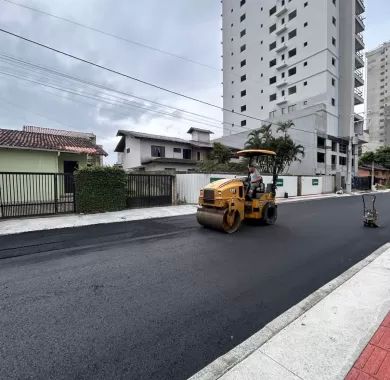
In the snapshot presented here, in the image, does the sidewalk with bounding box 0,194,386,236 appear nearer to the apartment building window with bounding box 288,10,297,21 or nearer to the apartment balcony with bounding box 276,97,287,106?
the apartment balcony with bounding box 276,97,287,106

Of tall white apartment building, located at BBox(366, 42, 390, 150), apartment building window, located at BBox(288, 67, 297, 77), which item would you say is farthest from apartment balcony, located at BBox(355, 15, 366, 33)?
tall white apartment building, located at BBox(366, 42, 390, 150)

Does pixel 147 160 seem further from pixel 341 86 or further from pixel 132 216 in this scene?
pixel 341 86

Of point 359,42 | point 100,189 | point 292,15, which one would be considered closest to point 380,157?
point 359,42

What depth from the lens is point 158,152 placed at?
84.3 ft

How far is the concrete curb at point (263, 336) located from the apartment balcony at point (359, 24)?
166 ft

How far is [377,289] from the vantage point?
3.60 m

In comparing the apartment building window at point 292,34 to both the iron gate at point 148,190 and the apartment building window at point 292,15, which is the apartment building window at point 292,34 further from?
the iron gate at point 148,190

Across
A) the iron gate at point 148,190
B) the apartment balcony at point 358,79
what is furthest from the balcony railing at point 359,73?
the iron gate at point 148,190

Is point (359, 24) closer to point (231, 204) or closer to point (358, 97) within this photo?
point (358, 97)

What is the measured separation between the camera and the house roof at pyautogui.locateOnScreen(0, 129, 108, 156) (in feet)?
44.2

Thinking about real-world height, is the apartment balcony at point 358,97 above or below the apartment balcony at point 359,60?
below

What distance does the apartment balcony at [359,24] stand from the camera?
3781 centimetres

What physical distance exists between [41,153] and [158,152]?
1280 cm

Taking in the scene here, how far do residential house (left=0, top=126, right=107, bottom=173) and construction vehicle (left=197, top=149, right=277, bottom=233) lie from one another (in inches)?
361
